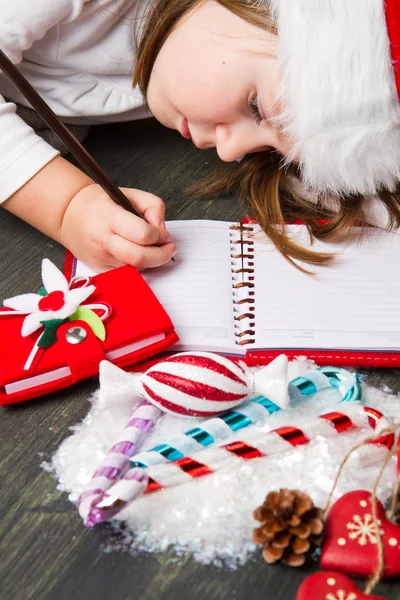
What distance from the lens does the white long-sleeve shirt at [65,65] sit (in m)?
0.82

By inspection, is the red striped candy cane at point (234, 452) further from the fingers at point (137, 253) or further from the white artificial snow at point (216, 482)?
the fingers at point (137, 253)

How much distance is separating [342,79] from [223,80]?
15 cm

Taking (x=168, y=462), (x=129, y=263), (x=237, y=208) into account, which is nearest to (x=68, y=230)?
(x=129, y=263)

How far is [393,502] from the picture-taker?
502mm

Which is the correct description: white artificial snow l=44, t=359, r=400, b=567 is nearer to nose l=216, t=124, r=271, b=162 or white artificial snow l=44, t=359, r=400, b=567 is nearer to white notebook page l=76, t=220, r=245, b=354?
white notebook page l=76, t=220, r=245, b=354

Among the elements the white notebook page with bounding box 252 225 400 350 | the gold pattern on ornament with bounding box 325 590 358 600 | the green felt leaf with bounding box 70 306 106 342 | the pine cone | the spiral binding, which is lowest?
the white notebook page with bounding box 252 225 400 350

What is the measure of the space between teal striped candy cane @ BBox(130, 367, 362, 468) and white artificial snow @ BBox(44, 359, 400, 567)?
1cm

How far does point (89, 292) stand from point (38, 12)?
40 centimetres

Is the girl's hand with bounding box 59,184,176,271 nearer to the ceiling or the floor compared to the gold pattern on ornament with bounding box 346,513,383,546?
nearer to the ceiling

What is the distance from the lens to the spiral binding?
2.32 ft

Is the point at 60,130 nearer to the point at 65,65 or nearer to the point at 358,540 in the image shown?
the point at 65,65

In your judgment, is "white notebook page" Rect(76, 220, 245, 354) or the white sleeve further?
the white sleeve

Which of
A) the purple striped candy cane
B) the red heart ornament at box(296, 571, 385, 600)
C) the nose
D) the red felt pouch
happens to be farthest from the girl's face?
the red heart ornament at box(296, 571, 385, 600)

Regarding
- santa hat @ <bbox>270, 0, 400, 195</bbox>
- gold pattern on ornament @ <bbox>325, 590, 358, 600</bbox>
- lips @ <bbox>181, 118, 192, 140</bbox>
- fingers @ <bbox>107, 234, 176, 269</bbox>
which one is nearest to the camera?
gold pattern on ornament @ <bbox>325, 590, 358, 600</bbox>
